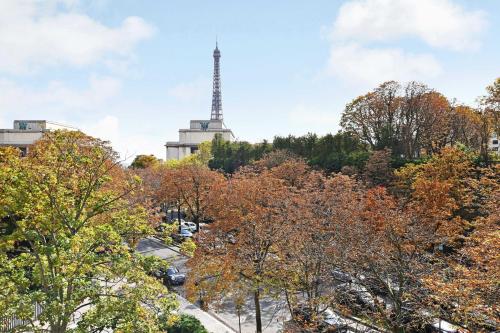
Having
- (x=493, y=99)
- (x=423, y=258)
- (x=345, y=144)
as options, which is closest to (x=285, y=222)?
(x=423, y=258)

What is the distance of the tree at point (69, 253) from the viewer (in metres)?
9.45

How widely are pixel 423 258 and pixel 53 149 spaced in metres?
14.5

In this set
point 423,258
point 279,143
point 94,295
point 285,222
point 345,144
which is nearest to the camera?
point 94,295

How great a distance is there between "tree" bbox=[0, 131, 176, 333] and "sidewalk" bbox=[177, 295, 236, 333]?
9.54 m

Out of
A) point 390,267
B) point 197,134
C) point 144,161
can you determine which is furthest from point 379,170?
point 197,134

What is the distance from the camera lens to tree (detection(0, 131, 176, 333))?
9.45 m

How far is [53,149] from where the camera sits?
38.3ft

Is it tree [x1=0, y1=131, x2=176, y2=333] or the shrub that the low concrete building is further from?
tree [x1=0, y1=131, x2=176, y2=333]

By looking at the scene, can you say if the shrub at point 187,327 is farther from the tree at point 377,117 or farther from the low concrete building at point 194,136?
the low concrete building at point 194,136

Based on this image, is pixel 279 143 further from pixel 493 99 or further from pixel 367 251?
pixel 367 251

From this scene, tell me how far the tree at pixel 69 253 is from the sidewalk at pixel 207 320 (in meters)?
9.54

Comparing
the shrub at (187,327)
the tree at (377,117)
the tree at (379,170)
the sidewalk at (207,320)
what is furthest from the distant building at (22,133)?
the shrub at (187,327)

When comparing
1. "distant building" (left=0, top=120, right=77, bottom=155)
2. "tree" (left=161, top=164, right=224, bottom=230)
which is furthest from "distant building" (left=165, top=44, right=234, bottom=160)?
"tree" (left=161, top=164, right=224, bottom=230)

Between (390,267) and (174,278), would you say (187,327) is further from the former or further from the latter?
(174,278)
